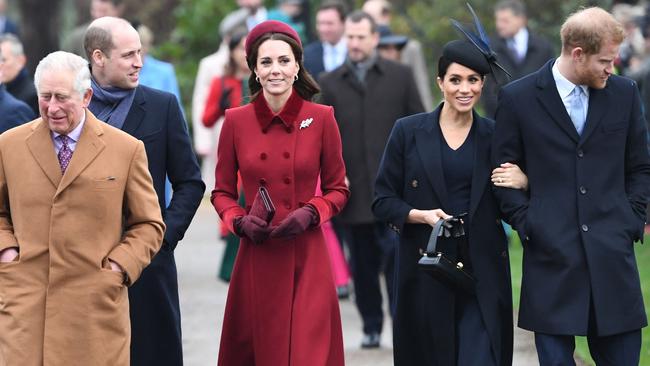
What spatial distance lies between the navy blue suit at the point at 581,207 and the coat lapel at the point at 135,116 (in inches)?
68.4

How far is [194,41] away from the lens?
24500 mm

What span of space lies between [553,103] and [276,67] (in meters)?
1.36

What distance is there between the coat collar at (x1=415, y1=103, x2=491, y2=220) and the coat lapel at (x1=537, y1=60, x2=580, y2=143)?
376 millimetres

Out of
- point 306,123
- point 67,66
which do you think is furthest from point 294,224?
point 67,66

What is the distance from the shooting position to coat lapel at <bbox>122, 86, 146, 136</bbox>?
7.60m

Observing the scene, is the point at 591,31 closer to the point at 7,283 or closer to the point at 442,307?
the point at 442,307

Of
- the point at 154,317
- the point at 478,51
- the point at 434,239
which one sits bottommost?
the point at 154,317

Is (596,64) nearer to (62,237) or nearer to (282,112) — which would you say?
(282,112)

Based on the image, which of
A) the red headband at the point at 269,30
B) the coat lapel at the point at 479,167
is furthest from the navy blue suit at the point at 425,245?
the red headband at the point at 269,30

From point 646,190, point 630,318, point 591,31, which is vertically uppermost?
point 591,31

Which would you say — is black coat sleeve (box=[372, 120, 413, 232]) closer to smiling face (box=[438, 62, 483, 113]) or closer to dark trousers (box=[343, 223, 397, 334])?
smiling face (box=[438, 62, 483, 113])

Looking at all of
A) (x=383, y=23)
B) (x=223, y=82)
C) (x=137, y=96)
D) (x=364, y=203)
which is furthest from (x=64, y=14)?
(x=137, y=96)

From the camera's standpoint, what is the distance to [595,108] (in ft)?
24.4

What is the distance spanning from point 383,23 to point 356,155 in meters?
4.44
